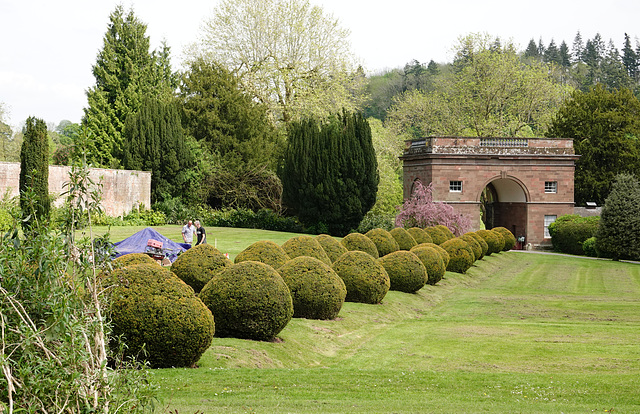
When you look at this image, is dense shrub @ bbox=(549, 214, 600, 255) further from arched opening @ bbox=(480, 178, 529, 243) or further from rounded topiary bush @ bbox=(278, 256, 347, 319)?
rounded topiary bush @ bbox=(278, 256, 347, 319)

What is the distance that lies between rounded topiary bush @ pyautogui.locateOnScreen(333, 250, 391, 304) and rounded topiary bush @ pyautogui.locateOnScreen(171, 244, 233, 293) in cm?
372

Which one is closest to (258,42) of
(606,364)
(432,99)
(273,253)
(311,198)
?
(311,198)

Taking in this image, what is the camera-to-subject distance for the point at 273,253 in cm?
1658

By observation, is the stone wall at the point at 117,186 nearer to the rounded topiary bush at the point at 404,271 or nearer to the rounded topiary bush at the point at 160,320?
the rounded topiary bush at the point at 404,271

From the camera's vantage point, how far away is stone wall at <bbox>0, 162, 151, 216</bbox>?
101ft

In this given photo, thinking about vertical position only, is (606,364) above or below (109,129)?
below

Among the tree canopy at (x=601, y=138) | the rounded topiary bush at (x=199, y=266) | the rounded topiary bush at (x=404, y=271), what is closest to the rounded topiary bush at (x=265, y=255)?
the rounded topiary bush at (x=199, y=266)

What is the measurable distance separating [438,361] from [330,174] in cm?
2579

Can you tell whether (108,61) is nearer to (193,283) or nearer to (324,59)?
(324,59)

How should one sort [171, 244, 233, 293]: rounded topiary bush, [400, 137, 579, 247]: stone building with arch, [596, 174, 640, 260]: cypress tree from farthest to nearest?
1. [400, 137, 579, 247]: stone building with arch
2. [596, 174, 640, 260]: cypress tree
3. [171, 244, 233, 293]: rounded topiary bush

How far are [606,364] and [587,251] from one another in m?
28.9

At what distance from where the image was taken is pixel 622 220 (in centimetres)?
3472

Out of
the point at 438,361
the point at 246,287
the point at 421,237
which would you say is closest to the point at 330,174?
the point at 421,237

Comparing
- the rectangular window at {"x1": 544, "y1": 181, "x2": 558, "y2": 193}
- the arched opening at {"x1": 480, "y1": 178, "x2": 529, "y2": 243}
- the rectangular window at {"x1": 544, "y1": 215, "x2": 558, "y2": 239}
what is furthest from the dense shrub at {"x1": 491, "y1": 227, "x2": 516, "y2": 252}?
the rectangular window at {"x1": 544, "y1": 181, "x2": 558, "y2": 193}
